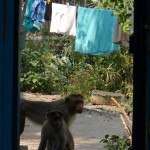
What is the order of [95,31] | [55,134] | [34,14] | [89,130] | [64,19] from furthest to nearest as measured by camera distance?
[64,19]
[34,14]
[95,31]
[89,130]
[55,134]

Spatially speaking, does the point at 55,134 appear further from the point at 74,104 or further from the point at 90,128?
the point at 90,128

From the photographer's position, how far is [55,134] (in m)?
6.07

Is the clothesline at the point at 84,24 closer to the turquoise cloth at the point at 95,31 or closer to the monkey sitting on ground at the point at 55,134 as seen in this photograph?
the turquoise cloth at the point at 95,31

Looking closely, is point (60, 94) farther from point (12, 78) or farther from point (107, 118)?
point (12, 78)

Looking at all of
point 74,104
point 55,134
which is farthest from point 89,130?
point 55,134

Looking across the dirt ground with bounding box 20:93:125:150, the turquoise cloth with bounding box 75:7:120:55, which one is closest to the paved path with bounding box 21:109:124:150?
the dirt ground with bounding box 20:93:125:150

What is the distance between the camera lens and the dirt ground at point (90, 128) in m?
8.48

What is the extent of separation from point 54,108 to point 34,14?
7128 millimetres

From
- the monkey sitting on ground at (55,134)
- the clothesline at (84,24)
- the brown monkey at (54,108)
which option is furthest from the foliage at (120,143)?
the clothesline at (84,24)

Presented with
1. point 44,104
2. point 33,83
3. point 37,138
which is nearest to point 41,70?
point 33,83

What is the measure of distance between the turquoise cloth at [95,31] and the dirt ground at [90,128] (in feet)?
4.71

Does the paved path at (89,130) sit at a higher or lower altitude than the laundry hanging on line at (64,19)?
lower

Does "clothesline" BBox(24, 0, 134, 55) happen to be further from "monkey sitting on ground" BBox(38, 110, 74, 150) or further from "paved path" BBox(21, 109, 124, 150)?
"monkey sitting on ground" BBox(38, 110, 74, 150)

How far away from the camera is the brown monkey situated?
6.83m
